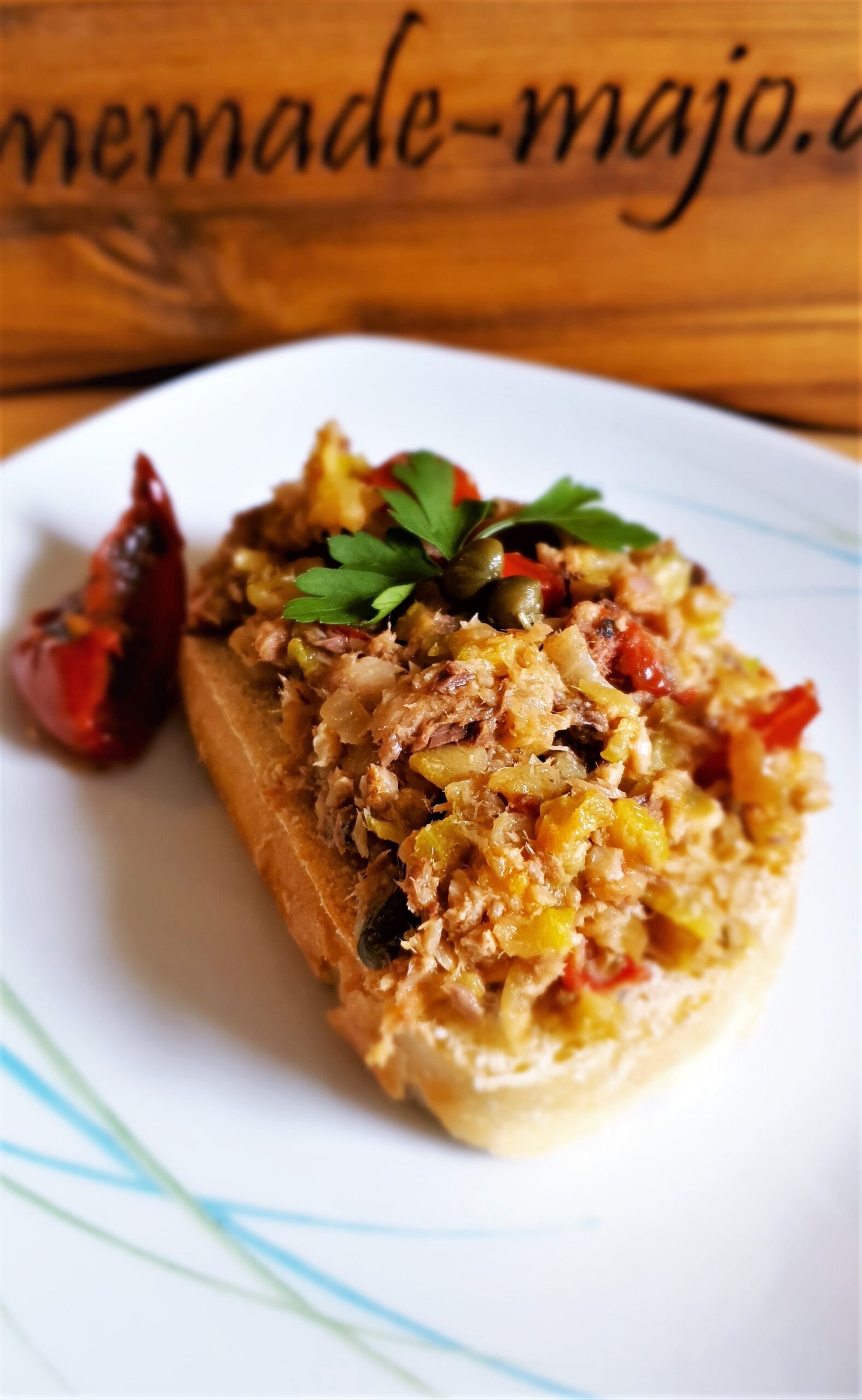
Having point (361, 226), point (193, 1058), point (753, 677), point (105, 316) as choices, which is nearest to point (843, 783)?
point (753, 677)

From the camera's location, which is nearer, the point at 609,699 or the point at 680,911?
the point at 609,699

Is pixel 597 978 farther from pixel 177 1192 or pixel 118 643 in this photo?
pixel 118 643

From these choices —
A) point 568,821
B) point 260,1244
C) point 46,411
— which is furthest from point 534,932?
point 46,411

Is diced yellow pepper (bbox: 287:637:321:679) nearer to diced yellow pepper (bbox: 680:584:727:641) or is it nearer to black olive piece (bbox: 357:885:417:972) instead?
black olive piece (bbox: 357:885:417:972)

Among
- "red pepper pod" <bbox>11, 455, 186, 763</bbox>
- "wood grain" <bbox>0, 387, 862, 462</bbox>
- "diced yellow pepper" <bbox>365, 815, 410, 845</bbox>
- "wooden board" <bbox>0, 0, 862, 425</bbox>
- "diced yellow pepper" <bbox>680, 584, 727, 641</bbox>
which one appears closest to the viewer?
"diced yellow pepper" <bbox>365, 815, 410, 845</bbox>

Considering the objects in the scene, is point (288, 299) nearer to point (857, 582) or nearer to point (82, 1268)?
point (857, 582)

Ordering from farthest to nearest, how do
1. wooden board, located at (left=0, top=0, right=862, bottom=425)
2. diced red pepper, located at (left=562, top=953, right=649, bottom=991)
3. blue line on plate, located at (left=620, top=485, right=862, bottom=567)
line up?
wooden board, located at (left=0, top=0, right=862, bottom=425), blue line on plate, located at (left=620, top=485, right=862, bottom=567), diced red pepper, located at (left=562, top=953, right=649, bottom=991)

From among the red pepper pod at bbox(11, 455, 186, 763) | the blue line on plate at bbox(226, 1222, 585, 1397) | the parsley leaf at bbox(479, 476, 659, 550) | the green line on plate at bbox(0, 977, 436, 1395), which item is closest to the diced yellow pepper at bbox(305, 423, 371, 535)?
the parsley leaf at bbox(479, 476, 659, 550)
